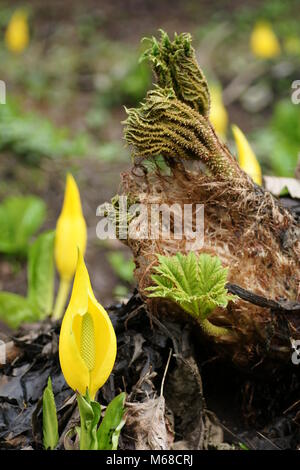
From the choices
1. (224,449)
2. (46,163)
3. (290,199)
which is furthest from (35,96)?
(224,449)

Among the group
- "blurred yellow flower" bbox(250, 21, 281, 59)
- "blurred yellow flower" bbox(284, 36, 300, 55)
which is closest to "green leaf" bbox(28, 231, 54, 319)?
"blurred yellow flower" bbox(250, 21, 281, 59)

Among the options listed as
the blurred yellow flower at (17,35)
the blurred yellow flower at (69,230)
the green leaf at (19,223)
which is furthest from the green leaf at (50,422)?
the blurred yellow flower at (17,35)

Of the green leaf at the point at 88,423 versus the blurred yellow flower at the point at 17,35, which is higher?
the blurred yellow flower at the point at 17,35

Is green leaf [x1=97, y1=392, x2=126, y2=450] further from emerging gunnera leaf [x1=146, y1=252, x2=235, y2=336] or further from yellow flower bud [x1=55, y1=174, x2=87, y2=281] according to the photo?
yellow flower bud [x1=55, y1=174, x2=87, y2=281]

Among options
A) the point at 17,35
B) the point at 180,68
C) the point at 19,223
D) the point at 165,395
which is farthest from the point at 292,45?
the point at 165,395

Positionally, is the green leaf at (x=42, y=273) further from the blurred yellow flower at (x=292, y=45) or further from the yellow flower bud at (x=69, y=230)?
the blurred yellow flower at (x=292, y=45)

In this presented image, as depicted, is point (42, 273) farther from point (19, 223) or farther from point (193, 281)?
point (193, 281)
